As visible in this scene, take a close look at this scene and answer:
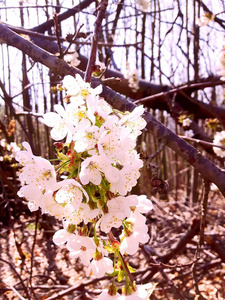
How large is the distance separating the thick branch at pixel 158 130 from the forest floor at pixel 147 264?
4.36ft

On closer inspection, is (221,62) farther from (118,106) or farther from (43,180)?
(43,180)

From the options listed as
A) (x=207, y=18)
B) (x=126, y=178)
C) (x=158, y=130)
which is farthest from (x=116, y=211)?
(x=207, y=18)

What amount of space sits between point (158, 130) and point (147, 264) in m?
2.13

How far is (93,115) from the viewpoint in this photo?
63 cm

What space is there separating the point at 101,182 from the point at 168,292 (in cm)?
284

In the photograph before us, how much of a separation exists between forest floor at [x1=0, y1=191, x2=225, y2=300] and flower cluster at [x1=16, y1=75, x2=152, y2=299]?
A: 1.66m

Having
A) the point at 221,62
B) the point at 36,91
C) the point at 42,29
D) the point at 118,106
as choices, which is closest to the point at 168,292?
the point at 221,62

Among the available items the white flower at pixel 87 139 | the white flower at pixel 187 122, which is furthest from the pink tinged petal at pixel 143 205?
the white flower at pixel 187 122

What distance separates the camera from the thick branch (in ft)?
3.27

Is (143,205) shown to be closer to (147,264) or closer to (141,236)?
(141,236)

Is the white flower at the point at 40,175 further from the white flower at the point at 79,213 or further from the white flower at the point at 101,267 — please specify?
the white flower at the point at 101,267

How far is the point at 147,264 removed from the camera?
9.04 feet

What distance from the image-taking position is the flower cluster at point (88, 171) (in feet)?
1.97

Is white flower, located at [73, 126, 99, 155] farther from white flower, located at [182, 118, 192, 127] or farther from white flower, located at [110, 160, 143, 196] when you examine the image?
white flower, located at [182, 118, 192, 127]
